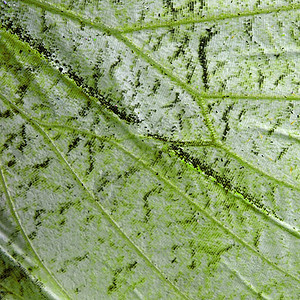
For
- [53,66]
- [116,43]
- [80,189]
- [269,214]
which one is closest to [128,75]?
[116,43]

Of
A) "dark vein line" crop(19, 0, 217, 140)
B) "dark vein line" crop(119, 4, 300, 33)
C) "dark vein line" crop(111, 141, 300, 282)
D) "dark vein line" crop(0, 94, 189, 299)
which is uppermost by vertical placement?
"dark vein line" crop(119, 4, 300, 33)

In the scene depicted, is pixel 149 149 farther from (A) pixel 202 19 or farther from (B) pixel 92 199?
(A) pixel 202 19

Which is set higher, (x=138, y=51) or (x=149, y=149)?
(x=138, y=51)

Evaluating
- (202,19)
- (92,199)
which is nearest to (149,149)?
(92,199)

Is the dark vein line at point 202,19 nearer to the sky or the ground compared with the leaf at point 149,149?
nearer to the sky

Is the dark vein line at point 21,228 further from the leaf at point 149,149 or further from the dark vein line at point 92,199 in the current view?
the dark vein line at point 92,199

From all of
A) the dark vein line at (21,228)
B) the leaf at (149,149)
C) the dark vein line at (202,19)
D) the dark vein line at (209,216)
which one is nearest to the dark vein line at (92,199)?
the leaf at (149,149)

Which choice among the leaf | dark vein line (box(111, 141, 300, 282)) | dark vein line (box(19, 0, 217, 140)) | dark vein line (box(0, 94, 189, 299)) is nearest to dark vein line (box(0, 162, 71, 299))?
the leaf

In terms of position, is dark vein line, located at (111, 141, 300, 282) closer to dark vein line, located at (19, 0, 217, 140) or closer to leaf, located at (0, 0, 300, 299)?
leaf, located at (0, 0, 300, 299)

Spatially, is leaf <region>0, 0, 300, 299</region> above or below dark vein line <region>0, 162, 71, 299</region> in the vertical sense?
above
